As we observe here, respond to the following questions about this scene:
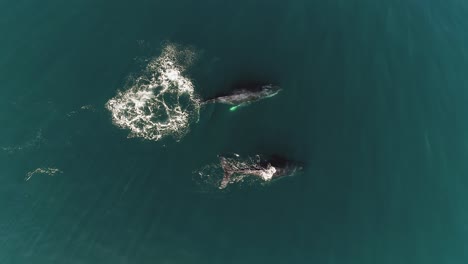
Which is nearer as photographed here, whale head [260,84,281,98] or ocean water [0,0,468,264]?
ocean water [0,0,468,264]

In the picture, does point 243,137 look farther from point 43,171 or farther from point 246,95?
point 43,171

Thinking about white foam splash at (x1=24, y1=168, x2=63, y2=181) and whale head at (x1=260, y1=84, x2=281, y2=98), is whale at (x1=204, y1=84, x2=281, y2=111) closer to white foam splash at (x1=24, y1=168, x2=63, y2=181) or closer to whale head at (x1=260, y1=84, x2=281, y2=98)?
A: whale head at (x1=260, y1=84, x2=281, y2=98)

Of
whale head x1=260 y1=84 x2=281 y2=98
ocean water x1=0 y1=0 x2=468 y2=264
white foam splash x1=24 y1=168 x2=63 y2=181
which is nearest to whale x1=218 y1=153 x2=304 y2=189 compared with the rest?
ocean water x1=0 y1=0 x2=468 y2=264

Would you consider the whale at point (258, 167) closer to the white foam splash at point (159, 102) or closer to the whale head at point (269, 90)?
the white foam splash at point (159, 102)

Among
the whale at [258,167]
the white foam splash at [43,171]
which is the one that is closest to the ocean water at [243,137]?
the white foam splash at [43,171]

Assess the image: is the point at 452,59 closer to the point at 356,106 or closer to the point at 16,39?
the point at 356,106

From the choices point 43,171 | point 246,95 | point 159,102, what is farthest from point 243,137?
point 43,171

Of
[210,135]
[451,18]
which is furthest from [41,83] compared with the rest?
[451,18]
